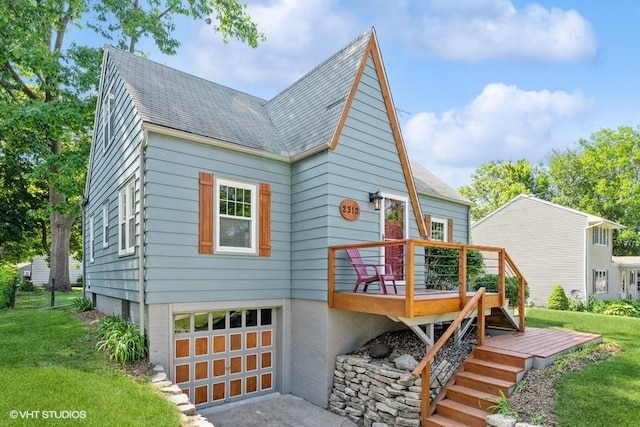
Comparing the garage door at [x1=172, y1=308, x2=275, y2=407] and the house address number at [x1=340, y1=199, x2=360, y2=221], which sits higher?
the house address number at [x1=340, y1=199, x2=360, y2=221]

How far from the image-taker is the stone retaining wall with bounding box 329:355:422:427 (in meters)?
6.21

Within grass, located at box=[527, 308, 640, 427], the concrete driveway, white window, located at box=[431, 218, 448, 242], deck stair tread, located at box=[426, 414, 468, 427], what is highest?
white window, located at box=[431, 218, 448, 242]

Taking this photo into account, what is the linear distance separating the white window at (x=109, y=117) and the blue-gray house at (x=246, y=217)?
0.50 feet

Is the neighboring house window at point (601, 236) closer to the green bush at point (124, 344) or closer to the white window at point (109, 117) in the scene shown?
the green bush at point (124, 344)

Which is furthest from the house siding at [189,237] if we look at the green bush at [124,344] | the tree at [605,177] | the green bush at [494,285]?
the tree at [605,177]

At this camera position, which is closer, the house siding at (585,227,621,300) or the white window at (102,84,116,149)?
the white window at (102,84,116,149)

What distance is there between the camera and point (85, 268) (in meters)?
13.0

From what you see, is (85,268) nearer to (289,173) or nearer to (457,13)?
(289,173)

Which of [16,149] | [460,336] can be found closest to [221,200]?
[460,336]

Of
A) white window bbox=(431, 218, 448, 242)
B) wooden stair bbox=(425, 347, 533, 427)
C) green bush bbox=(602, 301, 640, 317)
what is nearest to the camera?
wooden stair bbox=(425, 347, 533, 427)

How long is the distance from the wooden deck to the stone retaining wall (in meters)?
2.06

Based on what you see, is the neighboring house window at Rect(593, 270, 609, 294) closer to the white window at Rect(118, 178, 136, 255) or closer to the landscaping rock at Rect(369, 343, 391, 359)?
the landscaping rock at Rect(369, 343, 391, 359)

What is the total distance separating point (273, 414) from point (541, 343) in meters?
5.33

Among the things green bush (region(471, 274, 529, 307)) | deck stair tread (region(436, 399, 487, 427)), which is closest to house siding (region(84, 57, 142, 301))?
deck stair tread (region(436, 399, 487, 427))
